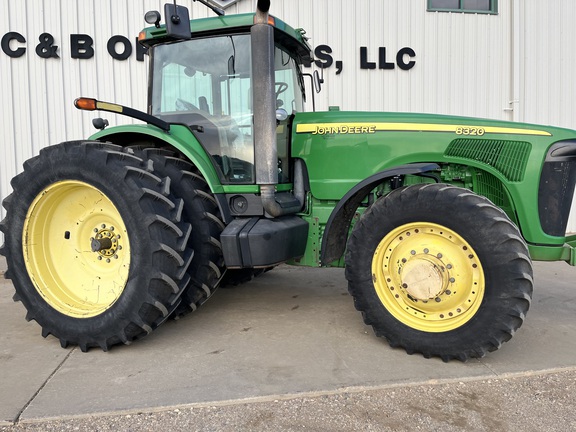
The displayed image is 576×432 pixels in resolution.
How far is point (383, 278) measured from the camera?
2.85m

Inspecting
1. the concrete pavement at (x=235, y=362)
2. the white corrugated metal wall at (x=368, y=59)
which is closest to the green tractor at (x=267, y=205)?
the concrete pavement at (x=235, y=362)

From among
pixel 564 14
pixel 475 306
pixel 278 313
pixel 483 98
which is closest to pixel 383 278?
pixel 475 306

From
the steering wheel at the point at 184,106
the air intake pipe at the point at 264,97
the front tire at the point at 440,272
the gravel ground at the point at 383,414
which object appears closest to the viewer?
the gravel ground at the point at 383,414

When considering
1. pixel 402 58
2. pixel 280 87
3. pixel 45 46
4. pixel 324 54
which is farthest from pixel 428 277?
pixel 45 46

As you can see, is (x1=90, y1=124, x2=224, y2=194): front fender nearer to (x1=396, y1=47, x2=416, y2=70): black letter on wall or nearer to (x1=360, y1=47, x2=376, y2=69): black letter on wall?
(x1=360, y1=47, x2=376, y2=69): black letter on wall

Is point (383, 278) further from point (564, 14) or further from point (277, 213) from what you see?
point (564, 14)

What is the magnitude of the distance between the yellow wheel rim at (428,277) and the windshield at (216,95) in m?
1.03

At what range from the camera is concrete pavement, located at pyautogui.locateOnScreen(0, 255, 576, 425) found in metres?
2.30

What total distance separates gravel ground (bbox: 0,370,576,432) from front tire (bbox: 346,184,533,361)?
35cm

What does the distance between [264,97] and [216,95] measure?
551 mm

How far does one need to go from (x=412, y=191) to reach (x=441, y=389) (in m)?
1.13

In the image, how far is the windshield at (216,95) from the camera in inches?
125

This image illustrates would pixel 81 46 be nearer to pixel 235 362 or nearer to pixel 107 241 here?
pixel 107 241

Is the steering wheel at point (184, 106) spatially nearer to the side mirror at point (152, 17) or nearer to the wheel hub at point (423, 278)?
the side mirror at point (152, 17)
